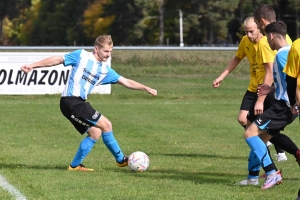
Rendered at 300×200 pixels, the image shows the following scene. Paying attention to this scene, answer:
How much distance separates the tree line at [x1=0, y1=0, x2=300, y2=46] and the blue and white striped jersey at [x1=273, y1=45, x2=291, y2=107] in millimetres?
51547

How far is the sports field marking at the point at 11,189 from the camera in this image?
7156 mm

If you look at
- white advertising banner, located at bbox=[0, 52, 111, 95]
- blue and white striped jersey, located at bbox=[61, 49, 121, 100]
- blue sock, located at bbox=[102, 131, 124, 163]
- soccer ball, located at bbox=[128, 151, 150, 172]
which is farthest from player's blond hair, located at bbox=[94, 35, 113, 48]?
white advertising banner, located at bbox=[0, 52, 111, 95]

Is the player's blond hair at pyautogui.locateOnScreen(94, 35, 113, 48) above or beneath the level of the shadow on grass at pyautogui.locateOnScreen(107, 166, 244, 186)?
above

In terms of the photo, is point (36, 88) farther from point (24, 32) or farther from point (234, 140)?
point (24, 32)

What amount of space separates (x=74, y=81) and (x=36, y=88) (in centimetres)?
1060

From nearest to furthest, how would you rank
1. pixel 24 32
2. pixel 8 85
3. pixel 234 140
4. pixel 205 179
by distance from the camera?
1. pixel 205 179
2. pixel 234 140
3. pixel 8 85
4. pixel 24 32

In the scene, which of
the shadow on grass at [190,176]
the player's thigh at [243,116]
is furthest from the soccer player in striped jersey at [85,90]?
the player's thigh at [243,116]

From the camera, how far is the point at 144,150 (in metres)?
10.8

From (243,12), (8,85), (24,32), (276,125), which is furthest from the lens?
(24,32)

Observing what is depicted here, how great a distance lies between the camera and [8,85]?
19062 mm

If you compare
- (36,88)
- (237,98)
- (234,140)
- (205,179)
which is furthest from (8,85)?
(205,179)

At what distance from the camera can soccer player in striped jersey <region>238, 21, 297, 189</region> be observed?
→ 723 centimetres

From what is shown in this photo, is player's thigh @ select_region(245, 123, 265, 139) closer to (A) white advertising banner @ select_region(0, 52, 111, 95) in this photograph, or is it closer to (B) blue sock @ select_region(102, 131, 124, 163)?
(B) blue sock @ select_region(102, 131, 124, 163)

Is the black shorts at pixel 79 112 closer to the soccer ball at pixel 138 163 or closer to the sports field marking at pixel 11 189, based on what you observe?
the soccer ball at pixel 138 163
